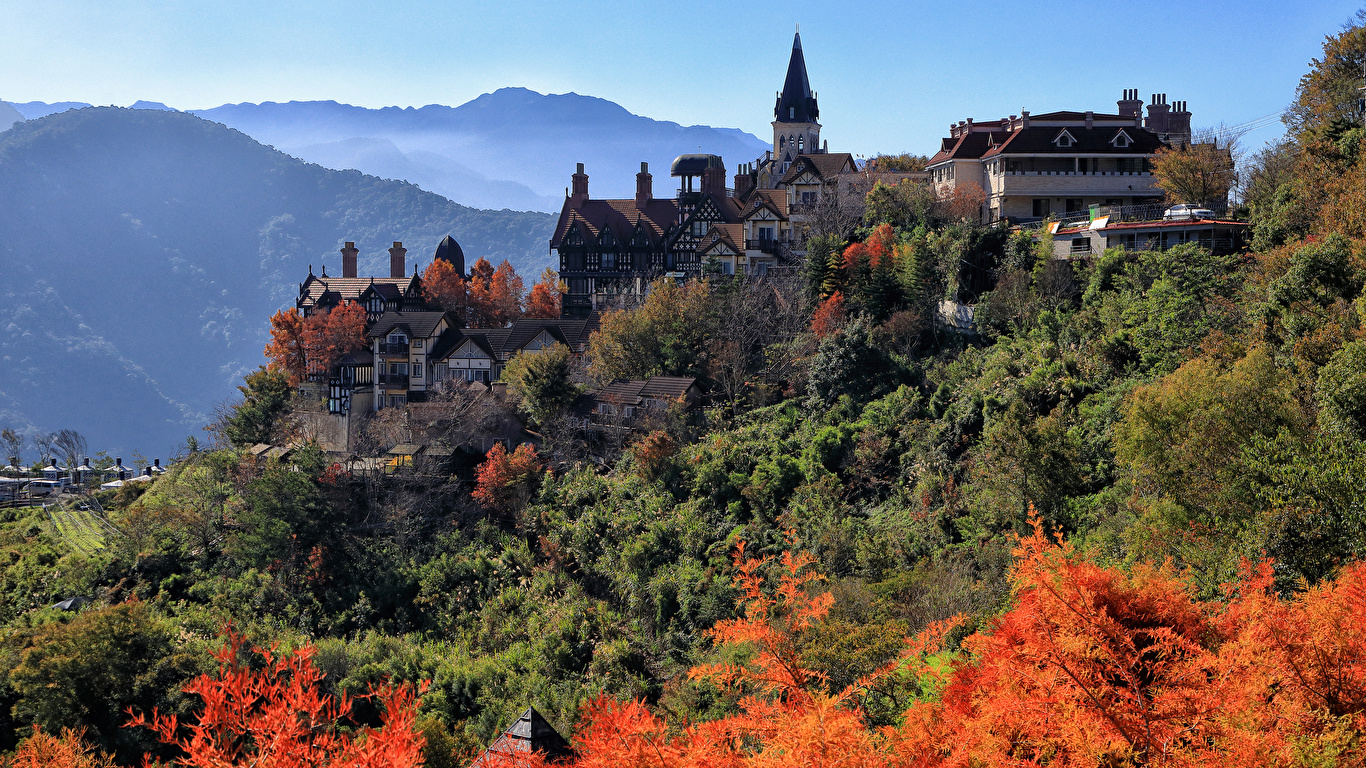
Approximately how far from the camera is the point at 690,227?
6325cm

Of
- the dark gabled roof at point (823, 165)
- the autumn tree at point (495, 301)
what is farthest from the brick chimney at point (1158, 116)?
the autumn tree at point (495, 301)

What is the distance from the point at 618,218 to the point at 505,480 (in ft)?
94.7

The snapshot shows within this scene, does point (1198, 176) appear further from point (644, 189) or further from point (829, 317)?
point (644, 189)

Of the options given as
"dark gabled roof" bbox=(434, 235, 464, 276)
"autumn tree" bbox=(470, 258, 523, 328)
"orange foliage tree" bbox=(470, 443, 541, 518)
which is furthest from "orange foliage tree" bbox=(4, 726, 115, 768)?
"dark gabled roof" bbox=(434, 235, 464, 276)

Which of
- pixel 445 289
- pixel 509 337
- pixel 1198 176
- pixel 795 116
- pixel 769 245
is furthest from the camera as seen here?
pixel 795 116

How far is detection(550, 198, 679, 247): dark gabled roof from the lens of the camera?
65812mm

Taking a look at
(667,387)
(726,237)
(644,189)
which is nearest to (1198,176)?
(667,387)

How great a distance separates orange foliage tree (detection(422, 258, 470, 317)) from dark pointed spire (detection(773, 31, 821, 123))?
31550mm

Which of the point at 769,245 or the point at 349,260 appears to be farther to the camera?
the point at 349,260

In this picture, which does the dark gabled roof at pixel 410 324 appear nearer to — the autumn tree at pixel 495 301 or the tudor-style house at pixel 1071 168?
the autumn tree at pixel 495 301

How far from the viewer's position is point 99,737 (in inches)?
1206

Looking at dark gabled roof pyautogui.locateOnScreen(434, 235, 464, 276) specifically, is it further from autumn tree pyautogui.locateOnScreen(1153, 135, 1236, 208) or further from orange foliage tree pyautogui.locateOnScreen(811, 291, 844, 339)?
autumn tree pyautogui.locateOnScreen(1153, 135, 1236, 208)

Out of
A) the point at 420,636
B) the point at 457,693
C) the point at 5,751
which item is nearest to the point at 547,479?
the point at 420,636

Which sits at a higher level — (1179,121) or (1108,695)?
(1179,121)
